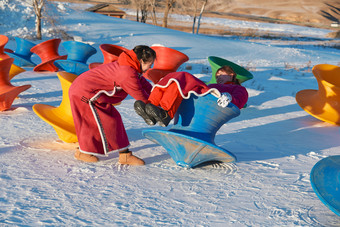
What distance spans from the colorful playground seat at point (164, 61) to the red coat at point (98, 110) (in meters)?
2.91

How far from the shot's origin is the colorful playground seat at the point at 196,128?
3.30m

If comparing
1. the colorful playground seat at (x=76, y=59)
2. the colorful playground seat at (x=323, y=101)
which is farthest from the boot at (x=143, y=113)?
the colorful playground seat at (x=76, y=59)

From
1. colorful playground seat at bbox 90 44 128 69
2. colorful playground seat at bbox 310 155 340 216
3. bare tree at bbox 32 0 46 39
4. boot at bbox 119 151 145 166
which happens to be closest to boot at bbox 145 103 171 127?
boot at bbox 119 151 145 166

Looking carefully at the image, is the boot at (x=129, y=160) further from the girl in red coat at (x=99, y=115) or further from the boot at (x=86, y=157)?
the boot at (x=86, y=157)

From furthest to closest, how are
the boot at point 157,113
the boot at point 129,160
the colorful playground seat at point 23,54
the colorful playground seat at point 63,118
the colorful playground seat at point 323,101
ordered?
1. the colorful playground seat at point 23,54
2. the colorful playground seat at point 323,101
3. the colorful playground seat at point 63,118
4. the boot at point 129,160
5. the boot at point 157,113

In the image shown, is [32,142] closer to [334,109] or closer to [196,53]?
[334,109]

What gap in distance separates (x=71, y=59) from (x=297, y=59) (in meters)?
9.18

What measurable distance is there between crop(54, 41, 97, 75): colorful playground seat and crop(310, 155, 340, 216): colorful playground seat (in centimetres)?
632

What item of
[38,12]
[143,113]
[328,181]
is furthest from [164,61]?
[38,12]

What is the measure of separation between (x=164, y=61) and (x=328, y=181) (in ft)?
14.5

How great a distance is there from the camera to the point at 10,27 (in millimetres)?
17734

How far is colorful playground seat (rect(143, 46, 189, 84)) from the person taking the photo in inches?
256

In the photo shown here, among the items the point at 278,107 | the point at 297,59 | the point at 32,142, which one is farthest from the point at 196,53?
the point at 32,142

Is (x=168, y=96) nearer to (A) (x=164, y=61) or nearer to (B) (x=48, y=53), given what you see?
(A) (x=164, y=61)
